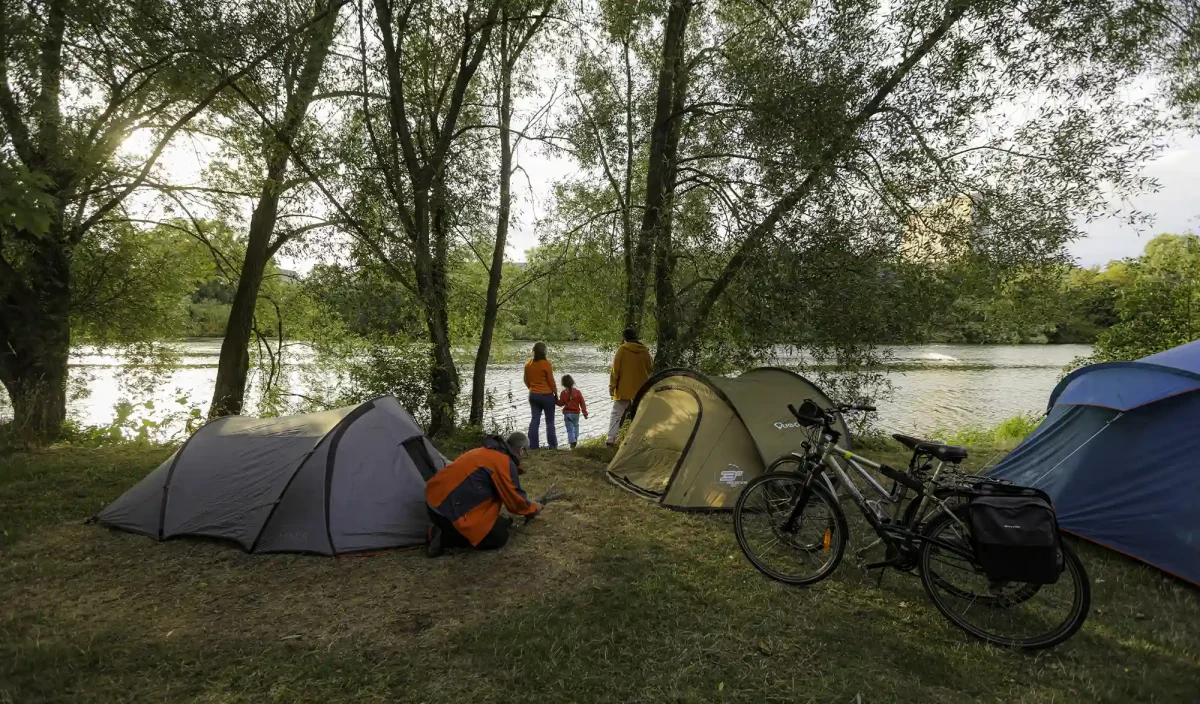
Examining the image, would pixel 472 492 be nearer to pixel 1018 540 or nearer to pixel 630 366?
pixel 1018 540

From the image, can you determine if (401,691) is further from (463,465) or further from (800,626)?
(800,626)

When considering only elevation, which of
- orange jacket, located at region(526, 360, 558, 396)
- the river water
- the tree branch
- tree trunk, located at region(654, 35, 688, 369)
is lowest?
the river water

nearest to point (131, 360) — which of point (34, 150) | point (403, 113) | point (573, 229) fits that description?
point (34, 150)

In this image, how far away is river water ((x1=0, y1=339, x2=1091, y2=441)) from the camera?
42.8 ft

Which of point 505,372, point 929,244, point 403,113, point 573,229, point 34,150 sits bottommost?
point 505,372

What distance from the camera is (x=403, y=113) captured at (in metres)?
8.84

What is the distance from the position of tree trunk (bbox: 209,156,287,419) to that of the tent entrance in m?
8.09

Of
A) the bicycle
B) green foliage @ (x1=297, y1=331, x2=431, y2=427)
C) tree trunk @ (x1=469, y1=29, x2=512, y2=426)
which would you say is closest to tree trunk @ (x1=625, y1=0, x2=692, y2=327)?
tree trunk @ (x1=469, y1=29, x2=512, y2=426)

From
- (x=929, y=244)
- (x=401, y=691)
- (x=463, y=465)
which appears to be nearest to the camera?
(x=401, y=691)

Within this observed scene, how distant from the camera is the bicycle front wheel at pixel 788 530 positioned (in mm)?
4355

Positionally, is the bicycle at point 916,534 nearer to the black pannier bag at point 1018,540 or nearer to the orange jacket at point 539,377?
the black pannier bag at point 1018,540

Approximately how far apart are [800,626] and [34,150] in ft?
38.1

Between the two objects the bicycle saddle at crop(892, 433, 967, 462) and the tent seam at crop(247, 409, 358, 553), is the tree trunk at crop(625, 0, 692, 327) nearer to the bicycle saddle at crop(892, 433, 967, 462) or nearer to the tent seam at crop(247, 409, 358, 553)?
the tent seam at crop(247, 409, 358, 553)

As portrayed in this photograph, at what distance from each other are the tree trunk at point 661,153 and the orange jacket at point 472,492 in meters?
4.39
